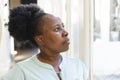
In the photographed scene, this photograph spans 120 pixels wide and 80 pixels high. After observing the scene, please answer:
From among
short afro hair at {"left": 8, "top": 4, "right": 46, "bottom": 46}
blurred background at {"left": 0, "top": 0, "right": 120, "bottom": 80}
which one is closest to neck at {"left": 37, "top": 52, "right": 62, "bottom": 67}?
short afro hair at {"left": 8, "top": 4, "right": 46, "bottom": 46}

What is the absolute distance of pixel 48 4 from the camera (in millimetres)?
1811

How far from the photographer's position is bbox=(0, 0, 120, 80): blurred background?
166 cm

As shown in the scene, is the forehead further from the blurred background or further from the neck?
the blurred background

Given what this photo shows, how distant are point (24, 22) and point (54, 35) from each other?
0.22 metres

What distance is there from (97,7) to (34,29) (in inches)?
22.6

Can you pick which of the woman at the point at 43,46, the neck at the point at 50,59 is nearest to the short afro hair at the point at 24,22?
the woman at the point at 43,46

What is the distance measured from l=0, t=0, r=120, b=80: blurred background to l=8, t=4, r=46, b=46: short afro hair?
266 millimetres

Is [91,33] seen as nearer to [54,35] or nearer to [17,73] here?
[54,35]

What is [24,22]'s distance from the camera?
1.34 meters

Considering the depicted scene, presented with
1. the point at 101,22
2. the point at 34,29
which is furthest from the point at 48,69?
the point at 101,22

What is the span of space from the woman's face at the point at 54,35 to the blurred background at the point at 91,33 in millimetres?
377

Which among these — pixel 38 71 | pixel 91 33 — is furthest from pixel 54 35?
pixel 91 33

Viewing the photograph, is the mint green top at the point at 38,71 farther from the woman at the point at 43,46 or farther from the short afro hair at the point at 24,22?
the short afro hair at the point at 24,22

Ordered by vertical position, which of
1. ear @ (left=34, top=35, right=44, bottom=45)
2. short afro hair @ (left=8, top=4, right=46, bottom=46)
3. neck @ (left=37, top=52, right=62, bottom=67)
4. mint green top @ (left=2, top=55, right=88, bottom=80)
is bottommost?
mint green top @ (left=2, top=55, right=88, bottom=80)
